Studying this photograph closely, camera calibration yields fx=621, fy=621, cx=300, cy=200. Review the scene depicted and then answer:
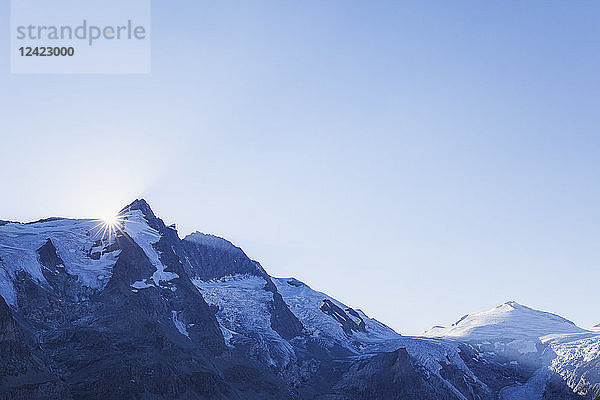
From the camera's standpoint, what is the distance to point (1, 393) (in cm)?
19888

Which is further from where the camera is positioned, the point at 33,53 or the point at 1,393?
the point at 1,393

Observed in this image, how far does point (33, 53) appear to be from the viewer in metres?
130

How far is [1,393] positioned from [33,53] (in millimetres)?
122271

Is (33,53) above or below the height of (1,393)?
above
